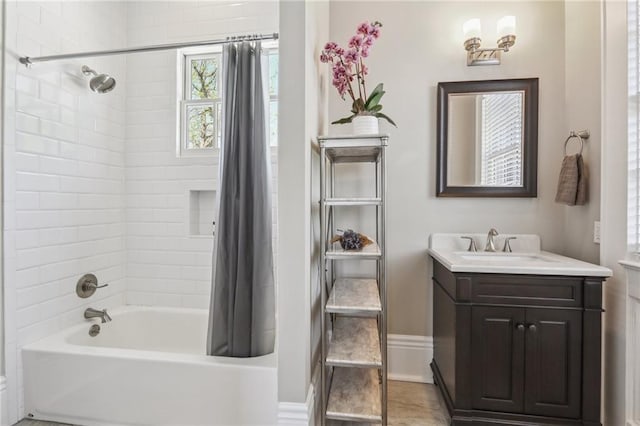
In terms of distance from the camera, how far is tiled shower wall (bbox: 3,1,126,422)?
67.4 inches

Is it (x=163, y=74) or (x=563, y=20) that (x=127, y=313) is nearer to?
(x=163, y=74)

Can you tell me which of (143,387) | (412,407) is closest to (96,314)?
(143,387)

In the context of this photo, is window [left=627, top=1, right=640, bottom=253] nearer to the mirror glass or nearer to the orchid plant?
the mirror glass

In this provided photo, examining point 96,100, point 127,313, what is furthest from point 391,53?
point 127,313

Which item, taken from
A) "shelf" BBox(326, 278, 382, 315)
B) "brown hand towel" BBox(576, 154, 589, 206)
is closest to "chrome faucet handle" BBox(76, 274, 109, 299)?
"shelf" BBox(326, 278, 382, 315)

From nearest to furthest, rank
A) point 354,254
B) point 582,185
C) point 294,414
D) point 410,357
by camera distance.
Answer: point 294,414, point 354,254, point 582,185, point 410,357

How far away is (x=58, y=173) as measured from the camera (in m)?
1.96

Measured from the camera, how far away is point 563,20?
2094 millimetres

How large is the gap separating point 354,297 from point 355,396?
1.64 ft

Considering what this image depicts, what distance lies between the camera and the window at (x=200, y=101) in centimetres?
248

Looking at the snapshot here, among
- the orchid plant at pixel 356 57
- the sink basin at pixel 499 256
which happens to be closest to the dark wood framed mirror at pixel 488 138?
the sink basin at pixel 499 256

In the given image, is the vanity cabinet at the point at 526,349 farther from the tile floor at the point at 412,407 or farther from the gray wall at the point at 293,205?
the gray wall at the point at 293,205

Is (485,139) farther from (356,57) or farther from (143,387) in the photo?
(143,387)

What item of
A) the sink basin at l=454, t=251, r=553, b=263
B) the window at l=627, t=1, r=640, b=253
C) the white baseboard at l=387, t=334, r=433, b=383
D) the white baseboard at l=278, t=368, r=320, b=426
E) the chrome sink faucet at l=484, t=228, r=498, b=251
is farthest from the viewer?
the white baseboard at l=387, t=334, r=433, b=383
